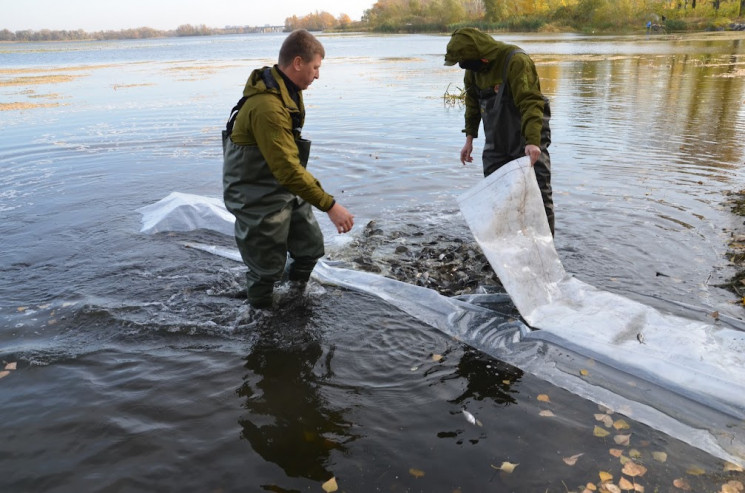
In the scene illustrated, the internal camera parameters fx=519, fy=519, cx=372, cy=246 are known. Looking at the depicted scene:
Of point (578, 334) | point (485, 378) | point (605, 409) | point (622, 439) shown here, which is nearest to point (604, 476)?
point (622, 439)

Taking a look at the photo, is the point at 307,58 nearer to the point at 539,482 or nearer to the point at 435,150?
the point at 539,482

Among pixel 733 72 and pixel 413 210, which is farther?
pixel 733 72

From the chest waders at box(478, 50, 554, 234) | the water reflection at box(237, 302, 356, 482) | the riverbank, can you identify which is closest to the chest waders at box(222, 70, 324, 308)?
the water reflection at box(237, 302, 356, 482)

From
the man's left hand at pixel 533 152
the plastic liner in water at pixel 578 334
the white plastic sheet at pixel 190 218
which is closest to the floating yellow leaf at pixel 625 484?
the plastic liner in water at pixel 578 334

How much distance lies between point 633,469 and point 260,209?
9.73 ft

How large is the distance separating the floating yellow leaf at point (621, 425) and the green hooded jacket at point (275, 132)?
234 cm

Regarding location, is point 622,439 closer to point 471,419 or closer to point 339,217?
point 471,419

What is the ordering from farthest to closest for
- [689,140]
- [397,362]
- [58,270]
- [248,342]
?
1. [689,140]
2. [58,270]
3. [248,342]
4. [397,362]

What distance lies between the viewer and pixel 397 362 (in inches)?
152

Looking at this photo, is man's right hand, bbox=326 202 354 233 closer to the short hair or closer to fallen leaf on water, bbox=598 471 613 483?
the short hair

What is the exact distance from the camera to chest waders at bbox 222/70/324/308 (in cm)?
389

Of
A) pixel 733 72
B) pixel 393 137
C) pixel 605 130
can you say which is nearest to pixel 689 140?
pixel 605 130

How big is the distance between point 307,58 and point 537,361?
2711 millimetres

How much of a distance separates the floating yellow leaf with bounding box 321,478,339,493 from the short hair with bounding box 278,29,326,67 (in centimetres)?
275
